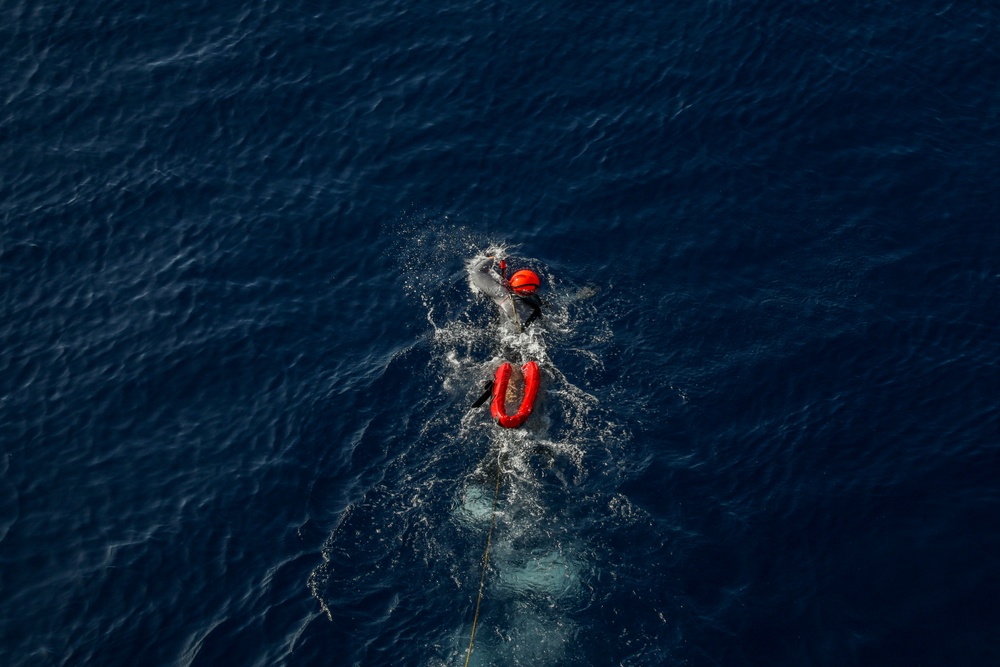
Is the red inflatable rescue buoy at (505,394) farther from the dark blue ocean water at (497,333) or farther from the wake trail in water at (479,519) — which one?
the dark blue ocean water at (497,333)

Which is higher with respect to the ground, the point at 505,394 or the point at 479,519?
the point at 505,394

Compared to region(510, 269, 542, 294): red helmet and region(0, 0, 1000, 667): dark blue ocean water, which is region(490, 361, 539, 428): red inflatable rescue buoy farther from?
region(510, 269, 542, 294): red helmet

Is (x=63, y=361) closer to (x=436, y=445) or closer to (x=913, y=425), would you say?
(x=436, y=445)

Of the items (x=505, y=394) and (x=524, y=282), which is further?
(x=524, y=282)

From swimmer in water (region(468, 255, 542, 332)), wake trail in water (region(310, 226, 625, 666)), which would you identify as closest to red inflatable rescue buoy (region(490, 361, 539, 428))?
wake trail in water (region(310, 226, 625, 666))

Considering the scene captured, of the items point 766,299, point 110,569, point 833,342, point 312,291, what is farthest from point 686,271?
point 110,569

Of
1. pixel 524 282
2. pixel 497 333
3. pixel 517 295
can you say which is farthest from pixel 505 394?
pixel 524 282

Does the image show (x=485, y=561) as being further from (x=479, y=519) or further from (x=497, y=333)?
(x=497, y=333)

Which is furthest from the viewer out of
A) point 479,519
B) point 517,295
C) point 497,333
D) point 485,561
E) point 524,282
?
point 517,295
